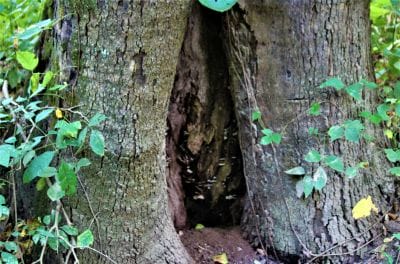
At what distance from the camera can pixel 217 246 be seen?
1877 millimetres

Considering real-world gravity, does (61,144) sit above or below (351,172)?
above

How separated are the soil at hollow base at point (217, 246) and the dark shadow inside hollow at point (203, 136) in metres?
0.08

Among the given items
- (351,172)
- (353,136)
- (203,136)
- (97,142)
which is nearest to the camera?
(97,142)

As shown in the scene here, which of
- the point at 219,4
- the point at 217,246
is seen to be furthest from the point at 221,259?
the point at 219,4

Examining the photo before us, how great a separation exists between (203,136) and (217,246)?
1.33 ft

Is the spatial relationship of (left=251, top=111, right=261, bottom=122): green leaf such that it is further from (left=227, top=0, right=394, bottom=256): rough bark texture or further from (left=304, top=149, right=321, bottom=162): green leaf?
(left=304, top=149, right=321, bottom=162): green leaf

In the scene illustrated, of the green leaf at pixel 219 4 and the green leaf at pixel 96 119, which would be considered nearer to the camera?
the green leaf at pixel 96 119

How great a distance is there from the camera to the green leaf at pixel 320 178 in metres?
1.70

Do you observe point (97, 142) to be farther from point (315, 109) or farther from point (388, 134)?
point (388, 134)

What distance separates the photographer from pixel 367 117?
178 centimetres

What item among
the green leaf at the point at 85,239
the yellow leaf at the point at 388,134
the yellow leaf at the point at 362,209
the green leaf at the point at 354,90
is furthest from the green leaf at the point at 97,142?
the yellow leaf at the point at 388,134

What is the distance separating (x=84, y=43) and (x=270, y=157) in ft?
2.51

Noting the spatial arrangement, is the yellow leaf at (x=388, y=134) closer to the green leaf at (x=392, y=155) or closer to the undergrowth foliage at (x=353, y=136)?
the undergrowth foliage at (x=353, y=136)

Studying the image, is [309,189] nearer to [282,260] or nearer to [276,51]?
[282,260]
